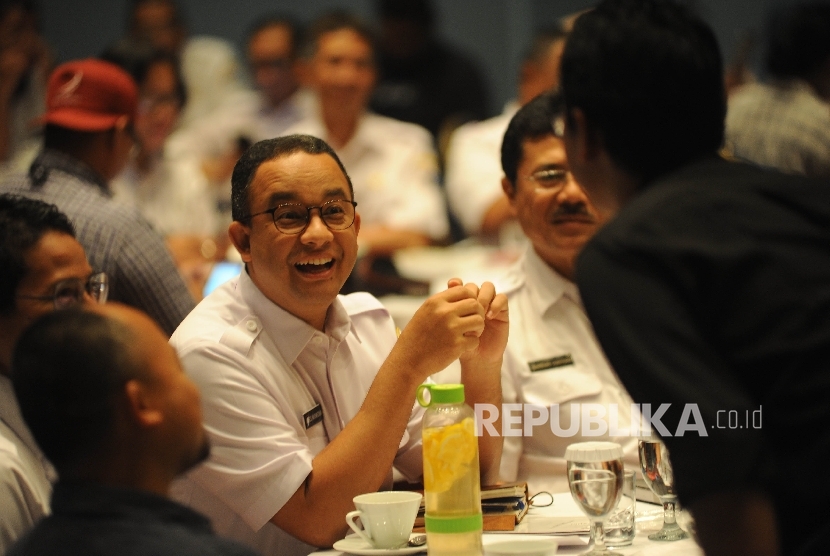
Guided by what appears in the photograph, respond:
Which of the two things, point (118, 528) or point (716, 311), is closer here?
point (716, 311)

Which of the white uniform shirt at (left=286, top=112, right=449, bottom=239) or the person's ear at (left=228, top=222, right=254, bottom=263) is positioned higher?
the person's ear at (left=228, top=222, right=254, bottom=263)

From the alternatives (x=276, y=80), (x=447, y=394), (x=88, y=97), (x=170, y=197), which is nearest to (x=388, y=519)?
(x=447, y=394)

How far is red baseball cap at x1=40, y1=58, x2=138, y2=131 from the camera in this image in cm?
319

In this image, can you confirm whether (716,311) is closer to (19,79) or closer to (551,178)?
(551,178)

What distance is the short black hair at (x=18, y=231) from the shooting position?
6.55 ft

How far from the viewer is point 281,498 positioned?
182 cm

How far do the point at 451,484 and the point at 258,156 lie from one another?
2.76 feet

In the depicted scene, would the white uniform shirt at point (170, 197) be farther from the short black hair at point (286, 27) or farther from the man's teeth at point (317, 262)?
the man's teeth at point (317, 262)

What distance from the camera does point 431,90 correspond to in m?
5.95

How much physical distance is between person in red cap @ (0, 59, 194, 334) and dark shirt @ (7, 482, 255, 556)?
5.53 feet

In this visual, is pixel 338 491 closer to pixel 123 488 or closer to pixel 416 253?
pixel 123 488

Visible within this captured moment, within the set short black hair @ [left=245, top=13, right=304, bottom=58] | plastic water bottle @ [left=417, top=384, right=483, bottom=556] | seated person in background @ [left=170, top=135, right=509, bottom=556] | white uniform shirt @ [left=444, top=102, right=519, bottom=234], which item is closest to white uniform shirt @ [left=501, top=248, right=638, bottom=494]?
seated person in background @ [left=170, top=135, right=509, bottom=556]

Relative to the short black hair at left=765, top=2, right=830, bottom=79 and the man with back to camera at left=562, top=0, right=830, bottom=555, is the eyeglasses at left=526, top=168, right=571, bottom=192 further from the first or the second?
the short black hair at left=765, top=2, right=830, bottom=79

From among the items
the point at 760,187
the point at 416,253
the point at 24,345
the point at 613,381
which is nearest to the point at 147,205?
the point at 416,253
